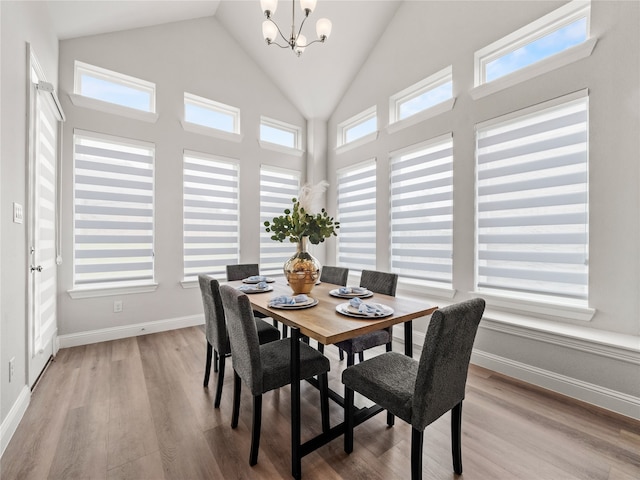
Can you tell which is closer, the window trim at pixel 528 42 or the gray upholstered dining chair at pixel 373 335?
the gray upholstered dining chair at pixel 373 335

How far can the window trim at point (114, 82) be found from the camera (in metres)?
3.10

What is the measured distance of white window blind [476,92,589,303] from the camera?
7.51 ft

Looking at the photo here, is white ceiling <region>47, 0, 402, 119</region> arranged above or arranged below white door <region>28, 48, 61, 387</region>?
above

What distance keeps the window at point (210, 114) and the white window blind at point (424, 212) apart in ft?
8.01

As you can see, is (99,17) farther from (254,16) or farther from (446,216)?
(446,216)

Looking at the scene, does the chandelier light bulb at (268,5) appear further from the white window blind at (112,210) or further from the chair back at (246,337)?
the white window blind at (112,210)

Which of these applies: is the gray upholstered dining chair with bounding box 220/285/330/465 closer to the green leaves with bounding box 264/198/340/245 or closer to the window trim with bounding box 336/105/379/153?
the green leaves with bounding box 264/198/340/245

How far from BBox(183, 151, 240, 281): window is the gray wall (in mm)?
2874

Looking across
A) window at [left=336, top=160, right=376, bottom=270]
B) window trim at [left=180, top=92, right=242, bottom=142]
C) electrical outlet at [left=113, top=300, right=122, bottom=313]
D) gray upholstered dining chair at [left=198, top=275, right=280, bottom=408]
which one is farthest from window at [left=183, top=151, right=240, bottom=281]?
gray upholstered dining chair at [left=198, top=275, right=280, bottom=408]

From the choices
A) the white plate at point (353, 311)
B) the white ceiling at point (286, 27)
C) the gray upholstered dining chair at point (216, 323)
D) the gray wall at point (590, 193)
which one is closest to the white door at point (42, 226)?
the white ceiling at point (286, 27)

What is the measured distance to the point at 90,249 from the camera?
3.21 metres

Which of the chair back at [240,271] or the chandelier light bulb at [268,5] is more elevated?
the chandelier light bulb at [268,5]

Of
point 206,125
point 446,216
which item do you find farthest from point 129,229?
point 446,216

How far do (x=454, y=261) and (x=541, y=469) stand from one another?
6.10 feet
